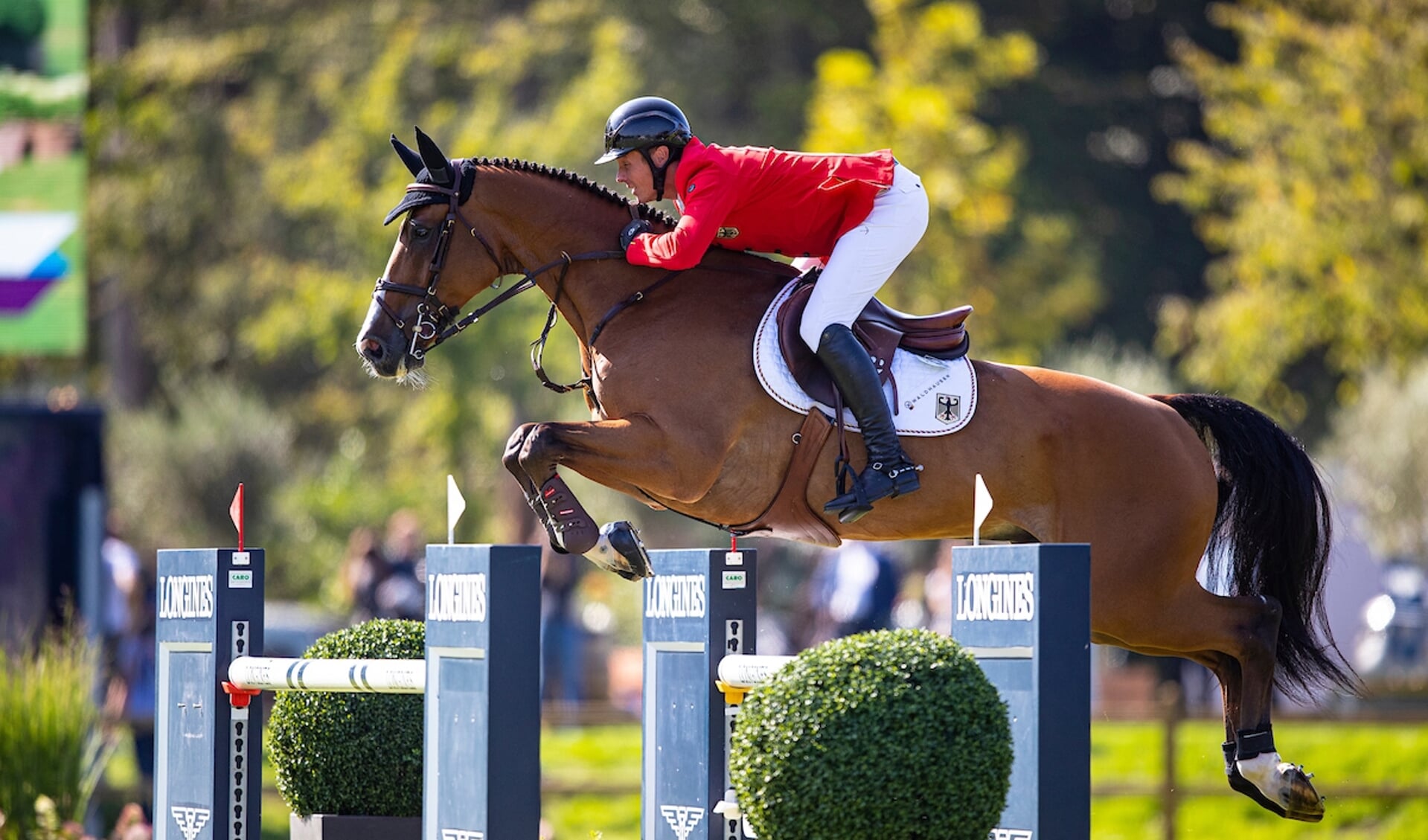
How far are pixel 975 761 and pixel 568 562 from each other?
10418 mm

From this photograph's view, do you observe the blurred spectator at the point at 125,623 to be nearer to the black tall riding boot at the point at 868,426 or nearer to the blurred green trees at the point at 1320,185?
the black tall riding boot at the point at 868,426

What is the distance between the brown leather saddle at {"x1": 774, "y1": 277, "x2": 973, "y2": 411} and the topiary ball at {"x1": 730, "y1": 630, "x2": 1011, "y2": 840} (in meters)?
1.64

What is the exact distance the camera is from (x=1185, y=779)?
10.3 metres

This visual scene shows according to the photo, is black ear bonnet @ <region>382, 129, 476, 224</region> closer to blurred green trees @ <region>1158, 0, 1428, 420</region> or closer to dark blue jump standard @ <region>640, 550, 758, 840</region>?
dark blue jump standard @ <region>640, 550, 758, 840</region>

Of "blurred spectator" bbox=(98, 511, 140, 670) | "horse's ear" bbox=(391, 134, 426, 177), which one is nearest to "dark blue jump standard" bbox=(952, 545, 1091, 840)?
"horse's ear" bbox=(391, 134, 426, 177)

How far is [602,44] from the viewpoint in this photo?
19047 millimetres

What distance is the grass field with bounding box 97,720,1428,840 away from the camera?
31.1 ft

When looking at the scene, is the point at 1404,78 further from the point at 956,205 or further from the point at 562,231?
the point at 562,231

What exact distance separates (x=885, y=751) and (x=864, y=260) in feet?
6.82

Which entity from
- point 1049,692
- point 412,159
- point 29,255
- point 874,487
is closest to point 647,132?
point 412,159

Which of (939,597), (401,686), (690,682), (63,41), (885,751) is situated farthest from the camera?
(63,41)

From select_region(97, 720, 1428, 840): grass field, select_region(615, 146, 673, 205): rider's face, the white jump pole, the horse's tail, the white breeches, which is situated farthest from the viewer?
select_region(97, 720, 1428, 840): grass field

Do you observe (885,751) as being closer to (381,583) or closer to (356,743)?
(356,743)

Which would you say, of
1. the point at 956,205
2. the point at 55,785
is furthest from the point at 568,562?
the point at 55,785
